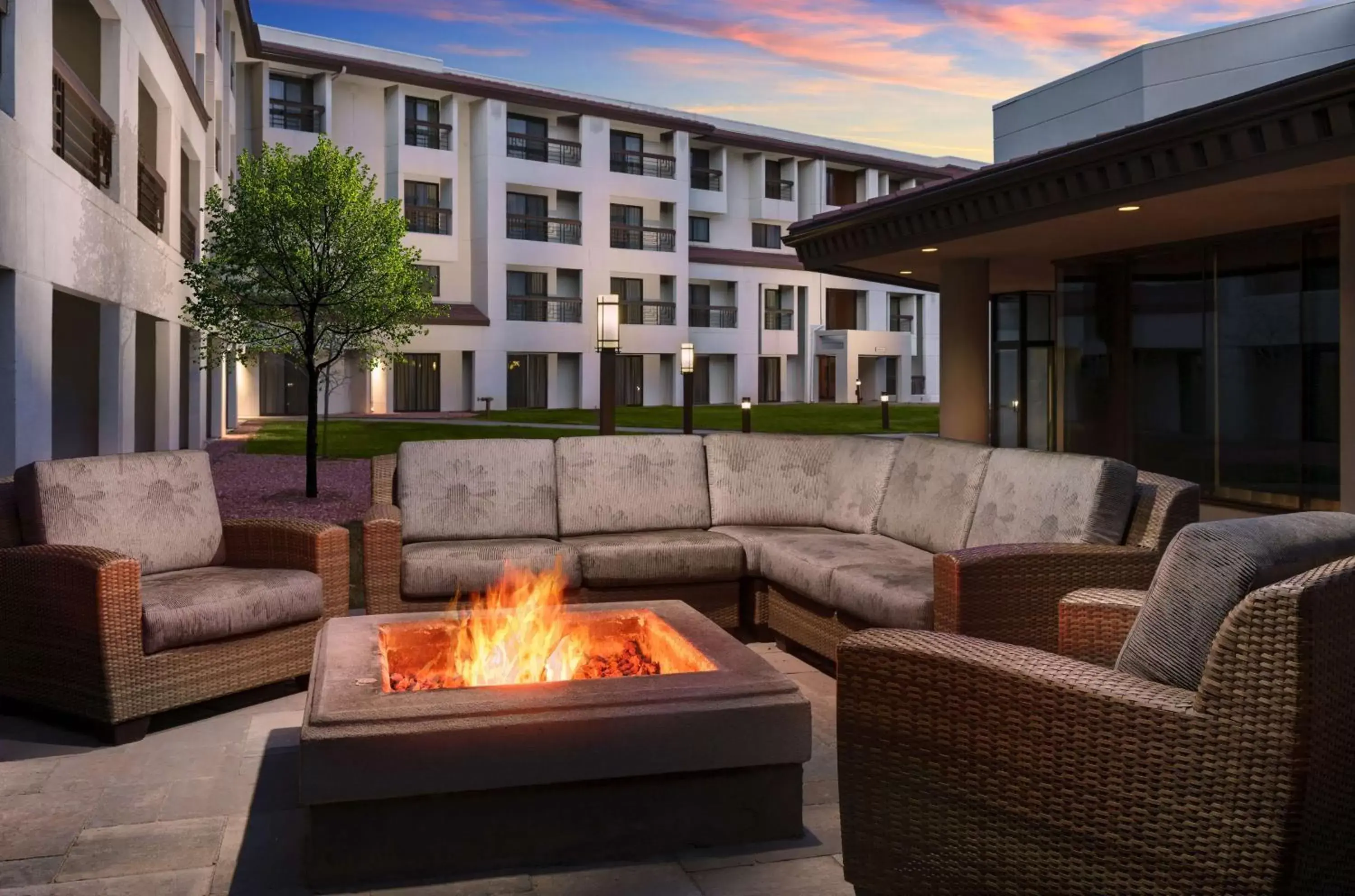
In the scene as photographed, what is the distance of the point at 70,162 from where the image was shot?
11.9m

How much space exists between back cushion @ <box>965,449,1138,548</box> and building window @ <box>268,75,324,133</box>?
118 feet

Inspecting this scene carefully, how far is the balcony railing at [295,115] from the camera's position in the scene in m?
37.4

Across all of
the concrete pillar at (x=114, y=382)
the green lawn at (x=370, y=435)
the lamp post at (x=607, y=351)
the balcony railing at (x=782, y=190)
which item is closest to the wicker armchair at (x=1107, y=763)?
the lamp post at (x=607, y=351)

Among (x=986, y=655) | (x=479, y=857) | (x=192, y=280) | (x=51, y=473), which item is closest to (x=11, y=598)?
(x=51, y=473)

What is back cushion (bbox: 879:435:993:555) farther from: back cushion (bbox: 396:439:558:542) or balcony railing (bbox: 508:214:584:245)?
balcony railing (bbox: 508:214:584:245)

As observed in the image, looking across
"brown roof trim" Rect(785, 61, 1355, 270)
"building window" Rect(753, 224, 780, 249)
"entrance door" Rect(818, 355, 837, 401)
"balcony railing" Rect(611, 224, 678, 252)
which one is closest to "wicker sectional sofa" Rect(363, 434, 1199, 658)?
"brown roof trim" Rect(785, 61, 1355, 270)

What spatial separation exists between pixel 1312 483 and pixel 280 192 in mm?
11941

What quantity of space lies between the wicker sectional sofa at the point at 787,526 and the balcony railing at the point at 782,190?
4441 cm

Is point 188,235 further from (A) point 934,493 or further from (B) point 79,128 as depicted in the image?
(A) point 934,493

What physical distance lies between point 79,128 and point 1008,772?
43.2 feet

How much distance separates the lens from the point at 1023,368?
18.9m

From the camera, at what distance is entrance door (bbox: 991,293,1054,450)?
60.8 feet

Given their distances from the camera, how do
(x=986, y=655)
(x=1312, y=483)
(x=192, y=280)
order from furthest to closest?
(x=192, y=280) → (x=1312, y=483) → (x=986, y=655)

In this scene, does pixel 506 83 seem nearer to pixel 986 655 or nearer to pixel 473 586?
pixel 473 586
